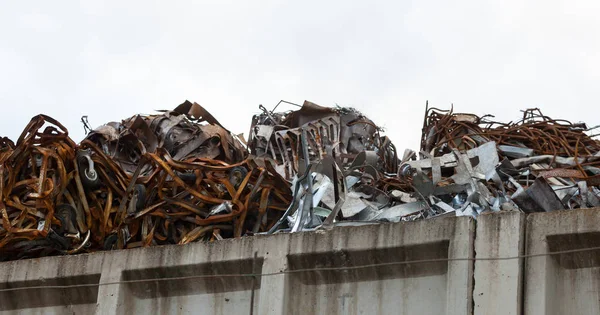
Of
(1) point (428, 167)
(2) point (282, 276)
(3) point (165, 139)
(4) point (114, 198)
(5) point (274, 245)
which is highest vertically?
(3) point (165, 139)

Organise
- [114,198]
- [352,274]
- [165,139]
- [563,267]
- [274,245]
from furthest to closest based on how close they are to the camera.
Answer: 1. [165,139]
2. [114,198]
3. [274,245]
4. [352,274]
5. [563,267]

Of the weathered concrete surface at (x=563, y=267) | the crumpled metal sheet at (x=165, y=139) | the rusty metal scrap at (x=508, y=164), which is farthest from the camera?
the crumpled metal sheet at (x=165, y=139)

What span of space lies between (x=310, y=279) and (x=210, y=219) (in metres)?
1.39

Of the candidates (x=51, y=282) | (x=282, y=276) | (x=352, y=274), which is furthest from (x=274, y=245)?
(x=51, y=282)

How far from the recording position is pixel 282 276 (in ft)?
23.1

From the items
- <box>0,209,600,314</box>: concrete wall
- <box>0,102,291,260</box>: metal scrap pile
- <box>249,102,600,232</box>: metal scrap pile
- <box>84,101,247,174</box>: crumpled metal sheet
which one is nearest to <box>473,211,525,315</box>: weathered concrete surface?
<box>0,209,600,314</box>: concrete wall

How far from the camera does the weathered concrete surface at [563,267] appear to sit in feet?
20.6

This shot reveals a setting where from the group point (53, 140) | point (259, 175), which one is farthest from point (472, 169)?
point (53, 140)

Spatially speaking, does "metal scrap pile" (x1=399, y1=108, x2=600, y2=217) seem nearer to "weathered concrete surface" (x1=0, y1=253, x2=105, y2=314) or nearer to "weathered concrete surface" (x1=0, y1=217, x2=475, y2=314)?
"weathered concrete surface" (x1=0, y1=217, x2=475, y2=314)

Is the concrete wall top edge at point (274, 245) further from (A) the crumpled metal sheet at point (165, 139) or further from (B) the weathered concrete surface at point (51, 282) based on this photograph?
(A) the crumpled metal sheet at point (165, 139)

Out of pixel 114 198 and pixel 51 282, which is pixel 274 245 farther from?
pixel 114 198

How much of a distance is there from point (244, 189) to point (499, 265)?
8.27 feet

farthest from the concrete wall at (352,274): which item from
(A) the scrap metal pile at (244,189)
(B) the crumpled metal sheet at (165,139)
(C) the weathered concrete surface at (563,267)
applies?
(B) the crumpled metal sheet at (165,139)

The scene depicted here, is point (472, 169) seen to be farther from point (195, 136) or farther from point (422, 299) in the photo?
point (195, 136)
